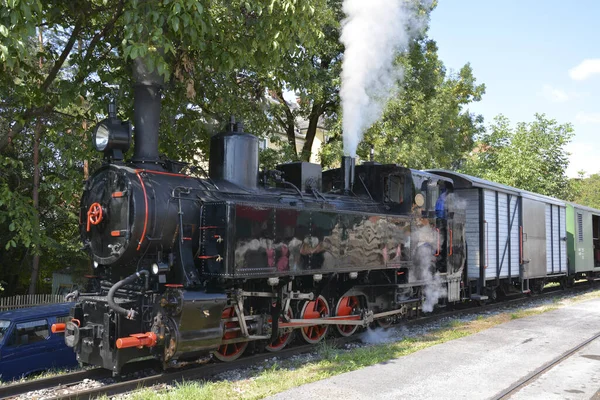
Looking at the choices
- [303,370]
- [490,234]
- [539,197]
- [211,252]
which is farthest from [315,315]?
[539,197]

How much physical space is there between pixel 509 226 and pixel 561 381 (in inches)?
284

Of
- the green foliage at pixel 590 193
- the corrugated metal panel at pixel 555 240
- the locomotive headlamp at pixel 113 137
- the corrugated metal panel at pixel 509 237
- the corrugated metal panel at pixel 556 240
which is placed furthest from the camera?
the green foliage at pixel 590 193

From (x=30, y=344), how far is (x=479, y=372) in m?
6.08

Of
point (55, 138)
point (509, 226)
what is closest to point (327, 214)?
point (55, 138)

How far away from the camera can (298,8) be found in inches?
265

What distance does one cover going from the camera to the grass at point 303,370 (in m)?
5.01

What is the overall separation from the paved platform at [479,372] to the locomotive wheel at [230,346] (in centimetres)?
143

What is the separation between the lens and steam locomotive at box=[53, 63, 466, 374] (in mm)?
5543

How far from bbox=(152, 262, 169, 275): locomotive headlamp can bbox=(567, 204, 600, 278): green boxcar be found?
15.1 metres

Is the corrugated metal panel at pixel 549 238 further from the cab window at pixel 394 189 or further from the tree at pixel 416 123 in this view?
the cab window at pixel 394 189

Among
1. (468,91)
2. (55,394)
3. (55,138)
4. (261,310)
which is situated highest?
(468,91)

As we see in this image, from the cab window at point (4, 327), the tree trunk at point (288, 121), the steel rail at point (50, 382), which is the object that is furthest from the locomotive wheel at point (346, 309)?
the tree trunk at point (288, 121)

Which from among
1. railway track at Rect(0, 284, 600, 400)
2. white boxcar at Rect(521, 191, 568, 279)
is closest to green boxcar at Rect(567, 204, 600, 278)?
white boxcar at Rect(521, 191, 568, 279)

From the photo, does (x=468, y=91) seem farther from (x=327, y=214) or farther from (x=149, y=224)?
(x=149, y=224)
